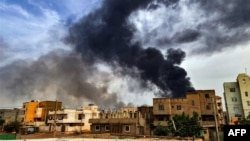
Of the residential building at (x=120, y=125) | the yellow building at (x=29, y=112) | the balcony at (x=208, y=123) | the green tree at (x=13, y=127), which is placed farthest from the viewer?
the yellow building at (x=29, y=112)

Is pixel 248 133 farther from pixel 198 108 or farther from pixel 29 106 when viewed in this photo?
pixel 29 106

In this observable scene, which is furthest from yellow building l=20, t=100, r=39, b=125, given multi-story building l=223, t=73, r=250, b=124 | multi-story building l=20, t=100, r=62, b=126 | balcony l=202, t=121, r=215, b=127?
multi-story building l=223, t=73, r=250, b=124

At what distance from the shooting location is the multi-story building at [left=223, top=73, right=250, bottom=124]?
7375 cm

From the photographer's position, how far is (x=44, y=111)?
9306 cm

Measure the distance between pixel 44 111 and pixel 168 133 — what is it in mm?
57838

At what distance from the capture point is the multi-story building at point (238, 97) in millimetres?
73750

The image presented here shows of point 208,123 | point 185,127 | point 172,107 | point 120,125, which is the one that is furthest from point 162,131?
point 208,123

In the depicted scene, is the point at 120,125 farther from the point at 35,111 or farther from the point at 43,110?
the point at 35,111

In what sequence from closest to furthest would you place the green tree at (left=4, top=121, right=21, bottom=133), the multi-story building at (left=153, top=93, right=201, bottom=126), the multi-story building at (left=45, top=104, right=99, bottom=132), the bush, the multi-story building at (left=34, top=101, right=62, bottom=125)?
1. the bush
2. the multi-story building at (left=153, top=93, right=201, bottom=126)
3. the multi-story building at (left=45, top=104, right=99, bottom=132)
4. the green tree at (left=4, top=121, right=21, bottom=133)
5. the multi-story building at (left=34, top=101, right=62, bottom=125)

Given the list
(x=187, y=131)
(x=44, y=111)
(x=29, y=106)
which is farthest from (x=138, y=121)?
(x=29, y=106)

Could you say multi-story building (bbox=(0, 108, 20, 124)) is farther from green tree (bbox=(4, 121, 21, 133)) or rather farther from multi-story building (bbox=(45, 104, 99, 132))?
multi-story building (bbox=(45, 104, 99, 132))

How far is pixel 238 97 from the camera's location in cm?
7638

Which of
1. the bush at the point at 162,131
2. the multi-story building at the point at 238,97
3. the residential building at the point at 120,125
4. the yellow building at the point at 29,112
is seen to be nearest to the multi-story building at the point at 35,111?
the yellow building at the point at 29,112

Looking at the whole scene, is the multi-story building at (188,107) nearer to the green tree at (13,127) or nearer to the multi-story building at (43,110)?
the multi-story building at (43,110)
